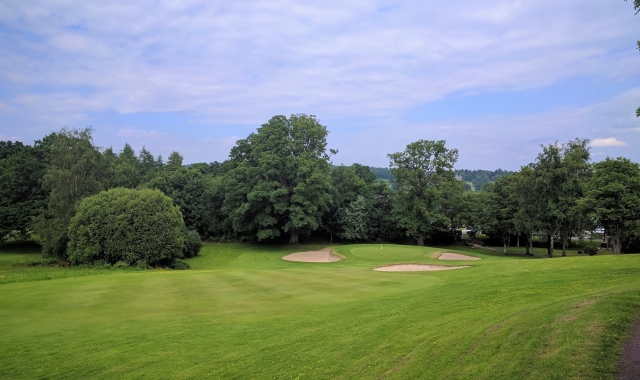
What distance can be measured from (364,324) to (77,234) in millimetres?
33873

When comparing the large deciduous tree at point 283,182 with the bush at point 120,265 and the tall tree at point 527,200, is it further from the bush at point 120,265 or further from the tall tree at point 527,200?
the tall tree at point 527,200

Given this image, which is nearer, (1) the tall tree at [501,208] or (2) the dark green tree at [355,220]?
(1) the tall tree at [501,208]

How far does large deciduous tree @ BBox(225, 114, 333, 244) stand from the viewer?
165ft

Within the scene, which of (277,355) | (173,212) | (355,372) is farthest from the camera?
(173,212)

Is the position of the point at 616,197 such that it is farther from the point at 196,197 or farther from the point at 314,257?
the point at 196,197

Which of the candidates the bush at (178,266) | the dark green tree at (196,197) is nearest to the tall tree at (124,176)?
the dark green tree at (196,197)

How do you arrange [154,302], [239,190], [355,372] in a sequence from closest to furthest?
[355,372], [154,302], [239,190]

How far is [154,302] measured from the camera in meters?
16.9

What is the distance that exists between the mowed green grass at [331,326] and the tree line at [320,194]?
22198 millimetres

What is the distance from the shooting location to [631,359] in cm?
627

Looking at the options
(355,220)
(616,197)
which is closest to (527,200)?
(616,197)

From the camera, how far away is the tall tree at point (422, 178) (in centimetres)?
5609

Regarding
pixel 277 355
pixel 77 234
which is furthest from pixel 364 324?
pixel 77 234

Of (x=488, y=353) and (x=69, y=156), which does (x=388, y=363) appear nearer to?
(x=488, y=353)
